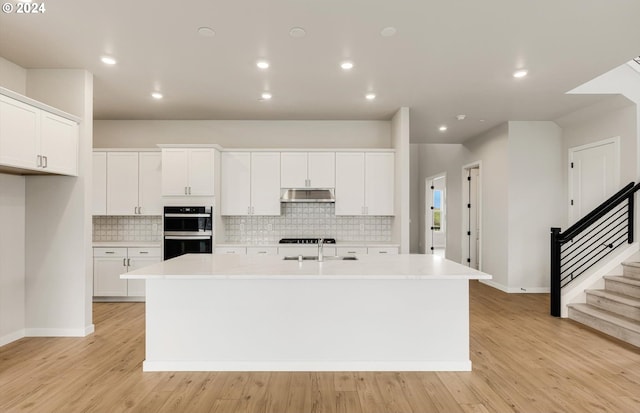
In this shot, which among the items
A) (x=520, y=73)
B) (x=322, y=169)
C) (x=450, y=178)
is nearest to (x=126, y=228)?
(x=322, y=169)

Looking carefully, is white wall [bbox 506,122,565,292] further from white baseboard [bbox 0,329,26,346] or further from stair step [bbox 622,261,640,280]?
white baseboard [bbox 0,329,26,346]

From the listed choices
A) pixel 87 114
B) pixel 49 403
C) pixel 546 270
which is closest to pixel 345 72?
pixel 87 114

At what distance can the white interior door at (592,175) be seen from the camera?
189 inches

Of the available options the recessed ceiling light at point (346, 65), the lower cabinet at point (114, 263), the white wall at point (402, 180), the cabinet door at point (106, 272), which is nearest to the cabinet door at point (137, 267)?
the lower cabinet at point (114, 263)

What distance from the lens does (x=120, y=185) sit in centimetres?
525

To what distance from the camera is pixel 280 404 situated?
2.39m

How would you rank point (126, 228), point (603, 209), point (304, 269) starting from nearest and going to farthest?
point (304, 269) < point (603, 209) < point (126, 228)

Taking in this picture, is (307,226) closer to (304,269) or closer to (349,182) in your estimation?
(349,182)

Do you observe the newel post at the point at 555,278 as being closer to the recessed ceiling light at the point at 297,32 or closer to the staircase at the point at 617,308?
the staircase at the point at 617,308

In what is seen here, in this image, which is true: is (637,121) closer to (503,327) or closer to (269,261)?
(503,327)

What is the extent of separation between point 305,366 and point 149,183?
152 inches

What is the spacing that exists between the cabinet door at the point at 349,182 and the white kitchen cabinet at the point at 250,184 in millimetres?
965

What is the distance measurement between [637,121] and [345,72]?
13.1 feet

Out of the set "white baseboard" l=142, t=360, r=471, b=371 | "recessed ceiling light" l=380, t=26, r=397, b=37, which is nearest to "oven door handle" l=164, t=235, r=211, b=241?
"white baseboard" l=142, t=360, r=471, b=371
